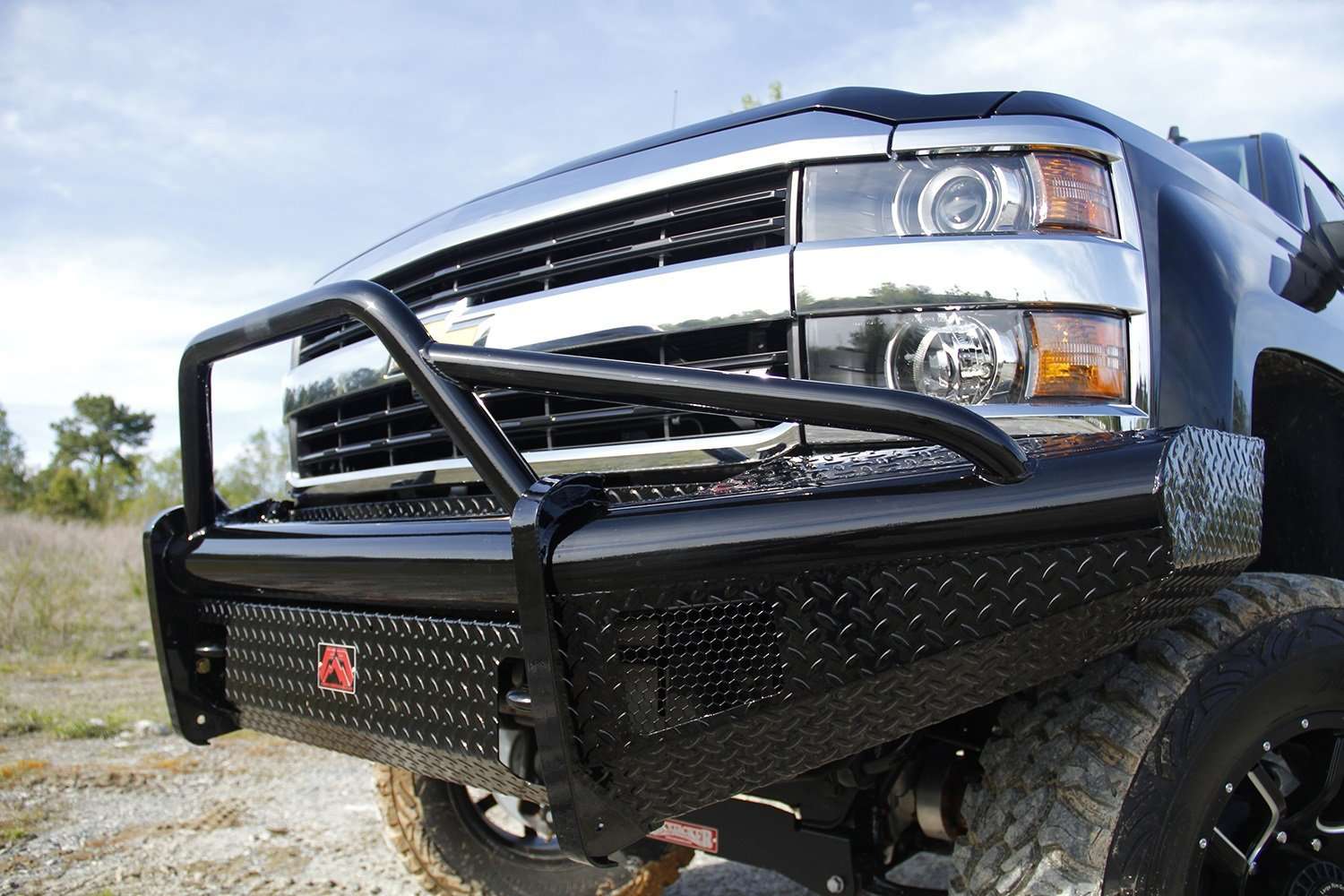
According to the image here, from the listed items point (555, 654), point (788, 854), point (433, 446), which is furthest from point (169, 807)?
point (555, 654)

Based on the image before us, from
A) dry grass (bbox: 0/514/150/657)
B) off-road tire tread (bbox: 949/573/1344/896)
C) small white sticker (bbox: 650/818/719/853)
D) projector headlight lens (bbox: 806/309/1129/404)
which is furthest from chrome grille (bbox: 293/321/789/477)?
dry grass (bbox: 0/514/150/657)

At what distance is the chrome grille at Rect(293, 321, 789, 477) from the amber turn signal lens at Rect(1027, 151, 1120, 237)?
1.51 ft

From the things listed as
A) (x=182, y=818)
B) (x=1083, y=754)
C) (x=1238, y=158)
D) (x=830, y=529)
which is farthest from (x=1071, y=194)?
(x=182, y=818)

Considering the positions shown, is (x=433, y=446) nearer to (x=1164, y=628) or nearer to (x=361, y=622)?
(x=361, y=622)

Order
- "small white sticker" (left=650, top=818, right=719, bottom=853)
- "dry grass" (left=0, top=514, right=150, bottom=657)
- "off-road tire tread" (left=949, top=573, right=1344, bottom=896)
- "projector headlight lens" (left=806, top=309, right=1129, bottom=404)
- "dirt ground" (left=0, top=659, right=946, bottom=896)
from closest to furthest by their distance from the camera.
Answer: "off-road tire tread" (left=949, top=573, right=1344, bottom=896), "projector headlight lens" (left=806, top=309, right=1129, bottom=404), "small white sticker" (left=650, top=818, right=719, bottom=853), "dirt ground" (left=0, top=659, right=946, bottom=896), "dry grass" (left=0, top=514, right=150, bottom=657)

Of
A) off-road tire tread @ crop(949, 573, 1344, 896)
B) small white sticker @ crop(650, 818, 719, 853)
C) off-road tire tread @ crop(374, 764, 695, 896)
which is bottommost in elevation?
off-road tire tread @ crop(374, 764, 695, 896)

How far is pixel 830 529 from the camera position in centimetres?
140

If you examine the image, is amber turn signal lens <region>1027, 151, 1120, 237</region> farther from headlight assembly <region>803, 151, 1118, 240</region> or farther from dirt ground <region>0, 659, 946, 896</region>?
dirt ground <region>0, 659, 946, 896</region>

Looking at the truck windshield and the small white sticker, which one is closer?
the small white sticker

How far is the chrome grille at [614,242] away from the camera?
6.12 ft

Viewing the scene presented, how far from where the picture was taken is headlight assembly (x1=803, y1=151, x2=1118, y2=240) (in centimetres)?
174

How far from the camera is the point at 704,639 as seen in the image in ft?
4.72

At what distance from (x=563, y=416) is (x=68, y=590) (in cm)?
1004

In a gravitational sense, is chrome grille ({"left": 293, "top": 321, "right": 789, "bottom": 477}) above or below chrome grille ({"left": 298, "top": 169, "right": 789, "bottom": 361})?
below
